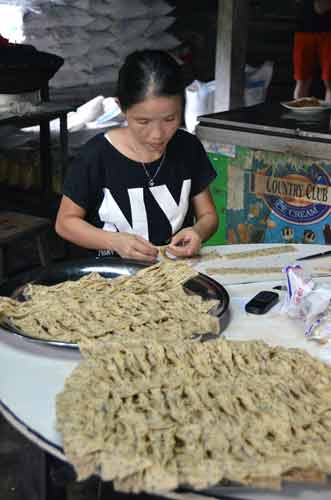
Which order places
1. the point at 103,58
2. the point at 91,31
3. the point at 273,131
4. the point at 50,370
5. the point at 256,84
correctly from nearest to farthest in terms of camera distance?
1. the point at 50,370
2. the point at 273,131
3. the point at 91,31
4. the point at 103,58
5. the point at 256,84

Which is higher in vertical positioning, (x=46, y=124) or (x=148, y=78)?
(x=148, y=78)

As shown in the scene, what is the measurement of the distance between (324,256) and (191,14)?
5.22m

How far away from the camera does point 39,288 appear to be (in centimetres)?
161

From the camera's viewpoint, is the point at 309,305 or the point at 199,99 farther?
the point at 199,99

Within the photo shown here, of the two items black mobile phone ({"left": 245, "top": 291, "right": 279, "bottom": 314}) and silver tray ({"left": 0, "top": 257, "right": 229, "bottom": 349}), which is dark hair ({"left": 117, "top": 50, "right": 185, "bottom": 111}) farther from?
black mobile phone ({"left": 245, "top": 291, "right": 279, "bottom": 314})

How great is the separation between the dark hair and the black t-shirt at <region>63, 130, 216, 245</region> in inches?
9.3

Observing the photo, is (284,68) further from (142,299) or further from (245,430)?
(245,430)

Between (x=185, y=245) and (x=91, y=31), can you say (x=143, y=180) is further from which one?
(x=91, y=31)

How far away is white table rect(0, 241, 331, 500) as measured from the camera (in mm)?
1108

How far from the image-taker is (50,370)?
1.32m

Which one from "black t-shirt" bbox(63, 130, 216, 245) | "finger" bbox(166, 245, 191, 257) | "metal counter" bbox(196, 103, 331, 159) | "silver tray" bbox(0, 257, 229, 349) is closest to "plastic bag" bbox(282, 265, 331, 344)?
"silver tray" bbox(0, 257, 229, 349)

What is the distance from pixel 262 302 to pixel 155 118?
0.63 meters

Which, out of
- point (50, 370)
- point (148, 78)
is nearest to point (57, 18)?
point (148, 78)

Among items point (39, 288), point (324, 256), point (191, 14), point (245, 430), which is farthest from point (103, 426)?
point (191, 14)
